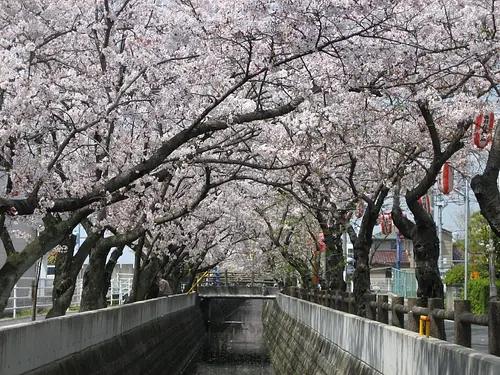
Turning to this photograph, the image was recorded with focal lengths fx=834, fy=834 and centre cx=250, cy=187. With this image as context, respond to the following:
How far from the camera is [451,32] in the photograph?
1478cm

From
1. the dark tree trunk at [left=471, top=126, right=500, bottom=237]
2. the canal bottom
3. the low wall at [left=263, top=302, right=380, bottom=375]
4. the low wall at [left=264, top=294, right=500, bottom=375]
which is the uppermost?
the dark tree trunk at [left=471, top=126, right=500, bottom=237]

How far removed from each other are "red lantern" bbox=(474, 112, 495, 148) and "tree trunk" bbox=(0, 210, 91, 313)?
790 cm

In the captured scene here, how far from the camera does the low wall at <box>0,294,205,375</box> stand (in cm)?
1215

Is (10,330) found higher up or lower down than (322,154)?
lower down

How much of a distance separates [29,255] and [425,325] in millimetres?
7848

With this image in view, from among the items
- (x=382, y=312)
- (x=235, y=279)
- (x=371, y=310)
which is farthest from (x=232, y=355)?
(x=235, y=279)

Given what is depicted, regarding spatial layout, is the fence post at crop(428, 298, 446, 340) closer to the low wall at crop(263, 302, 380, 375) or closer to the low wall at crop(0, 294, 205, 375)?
the low wall at crop(263, 302, 380, 375)

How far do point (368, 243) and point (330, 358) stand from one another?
3.50 m

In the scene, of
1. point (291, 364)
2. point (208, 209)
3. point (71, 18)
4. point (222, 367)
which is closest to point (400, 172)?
point (71, 18)

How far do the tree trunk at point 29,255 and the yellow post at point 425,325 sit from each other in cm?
714

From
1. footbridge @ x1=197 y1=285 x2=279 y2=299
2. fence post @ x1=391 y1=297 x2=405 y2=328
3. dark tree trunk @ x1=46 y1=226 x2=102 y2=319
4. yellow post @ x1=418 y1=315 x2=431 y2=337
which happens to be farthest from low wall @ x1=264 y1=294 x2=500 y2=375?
footbridge @ x1=197 y1=285 x2=279 y2=299

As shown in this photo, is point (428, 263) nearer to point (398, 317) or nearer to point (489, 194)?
point (398, 317)

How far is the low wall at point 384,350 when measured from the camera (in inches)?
360

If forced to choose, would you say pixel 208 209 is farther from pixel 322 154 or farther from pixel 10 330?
pixel 10 330
